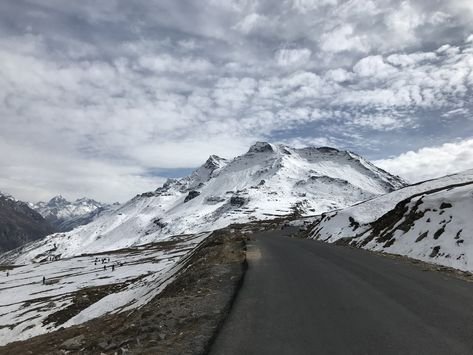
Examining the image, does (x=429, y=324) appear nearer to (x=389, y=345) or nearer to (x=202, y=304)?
(x=389, y=345)

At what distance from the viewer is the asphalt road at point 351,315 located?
320 inches

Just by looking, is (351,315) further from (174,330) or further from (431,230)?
(431,230)

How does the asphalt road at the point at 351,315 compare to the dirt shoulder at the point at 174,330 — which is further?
the dirt shoulder at the point at 174,330

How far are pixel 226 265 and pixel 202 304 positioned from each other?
28.6 ft

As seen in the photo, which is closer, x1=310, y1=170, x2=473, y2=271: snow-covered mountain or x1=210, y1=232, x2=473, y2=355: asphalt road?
x1=210, y1=232, x2=473, y2=355: asphalt road

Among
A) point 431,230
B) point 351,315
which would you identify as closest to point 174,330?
point 351,315

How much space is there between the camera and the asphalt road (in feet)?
26.7

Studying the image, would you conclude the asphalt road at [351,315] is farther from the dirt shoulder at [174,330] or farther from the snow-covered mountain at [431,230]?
the snow-covered mountain at [431,230]

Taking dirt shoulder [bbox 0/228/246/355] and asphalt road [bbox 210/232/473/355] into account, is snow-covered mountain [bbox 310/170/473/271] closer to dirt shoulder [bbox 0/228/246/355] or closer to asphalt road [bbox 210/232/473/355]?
asphalt road [bbox 210/232/473/355]

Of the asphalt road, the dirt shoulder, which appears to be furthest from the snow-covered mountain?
the dirt shoulder

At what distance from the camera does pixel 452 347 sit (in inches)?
305

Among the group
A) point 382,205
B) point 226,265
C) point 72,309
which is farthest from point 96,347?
point 72,309

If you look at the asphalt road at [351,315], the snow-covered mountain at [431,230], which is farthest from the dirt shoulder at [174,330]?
the snow-covered mountain at [431,230]

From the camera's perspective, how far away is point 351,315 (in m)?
10.3
